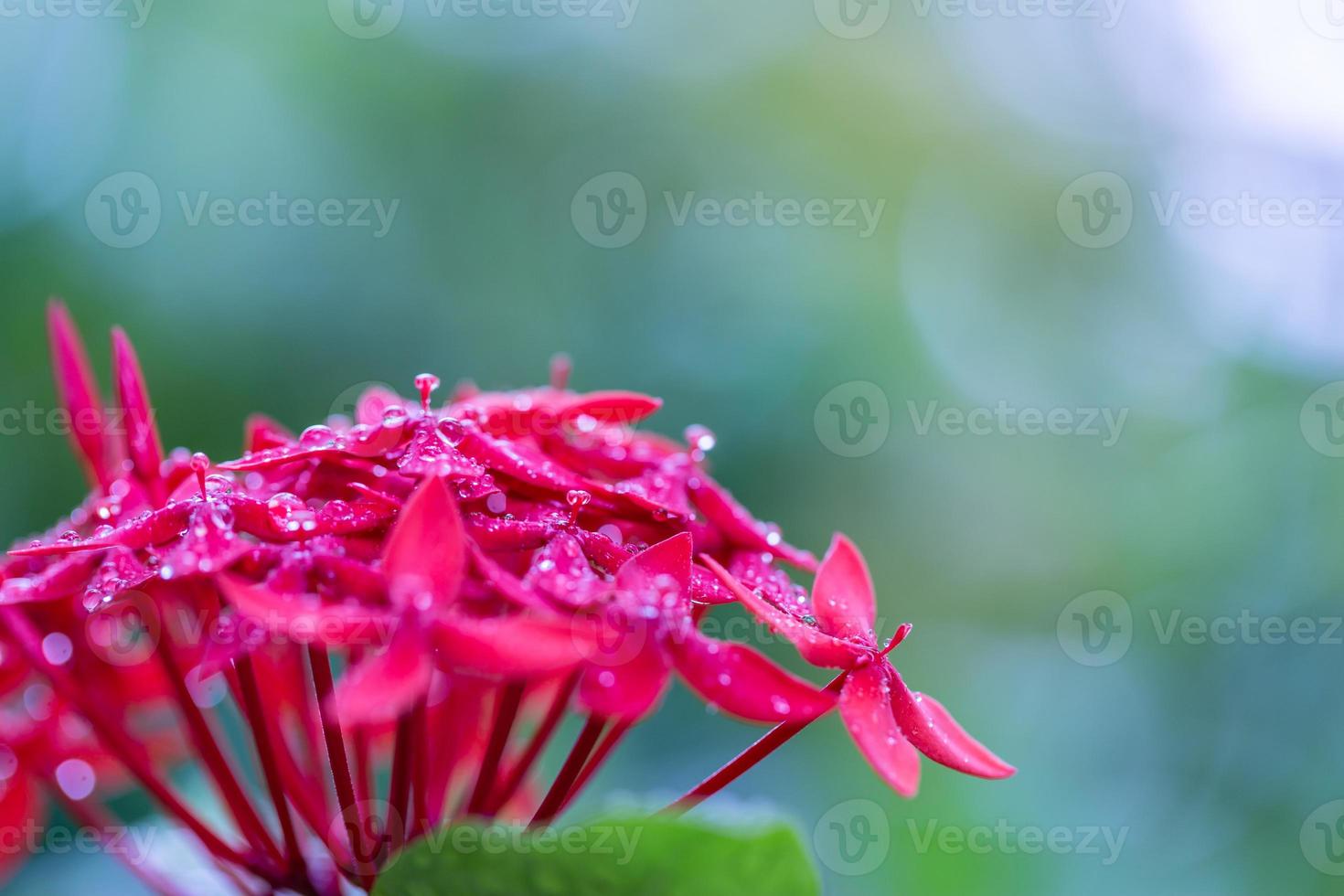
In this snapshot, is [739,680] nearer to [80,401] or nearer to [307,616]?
[307,616]

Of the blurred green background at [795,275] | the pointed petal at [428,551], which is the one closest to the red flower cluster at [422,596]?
the pointed petal at [428,551]

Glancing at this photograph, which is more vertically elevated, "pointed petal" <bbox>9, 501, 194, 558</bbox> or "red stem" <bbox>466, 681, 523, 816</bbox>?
"pointed petal" <bbox>9, 501, 194, 558</bbox>

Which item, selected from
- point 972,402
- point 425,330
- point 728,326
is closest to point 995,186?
point 972,402

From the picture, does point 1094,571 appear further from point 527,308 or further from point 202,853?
point 202,853

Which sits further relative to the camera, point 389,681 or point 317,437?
point 317,437

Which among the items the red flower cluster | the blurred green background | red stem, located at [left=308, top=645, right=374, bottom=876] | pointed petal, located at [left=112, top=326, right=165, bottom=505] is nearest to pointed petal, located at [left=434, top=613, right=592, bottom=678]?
the red flower cluster

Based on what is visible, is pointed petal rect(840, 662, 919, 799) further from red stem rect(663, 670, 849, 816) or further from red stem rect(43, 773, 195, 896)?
red stem rect(43, 773, 195, 896)

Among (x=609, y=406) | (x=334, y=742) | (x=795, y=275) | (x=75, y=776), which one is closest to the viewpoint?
(x=334, y=742)

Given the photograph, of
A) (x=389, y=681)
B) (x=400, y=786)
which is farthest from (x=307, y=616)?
(x=400, y=786)
